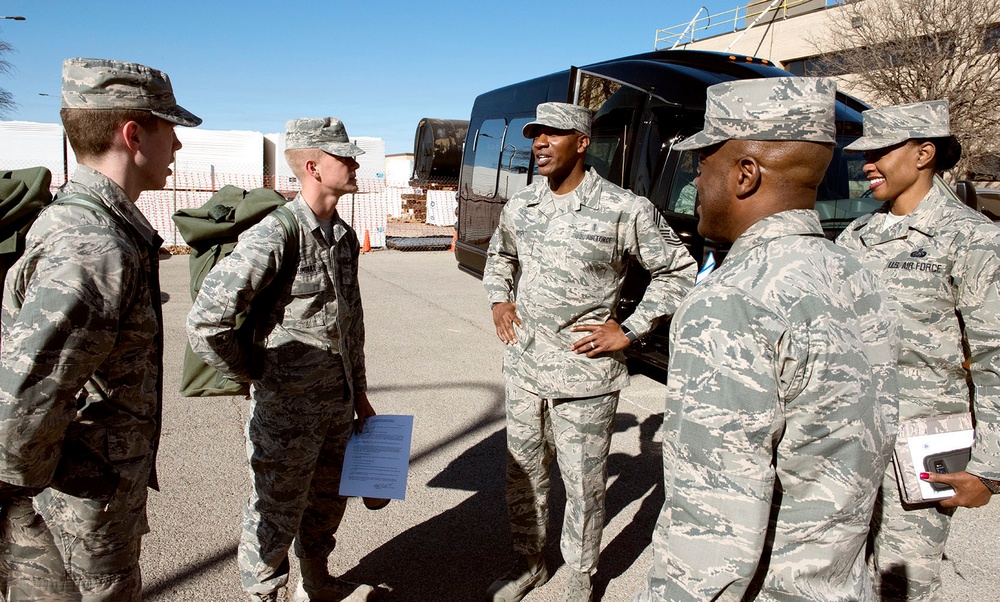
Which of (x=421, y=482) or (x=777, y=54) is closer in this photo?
(x=421, y=482)

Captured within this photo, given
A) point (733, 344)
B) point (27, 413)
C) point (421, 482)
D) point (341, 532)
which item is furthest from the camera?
point (421, 482)

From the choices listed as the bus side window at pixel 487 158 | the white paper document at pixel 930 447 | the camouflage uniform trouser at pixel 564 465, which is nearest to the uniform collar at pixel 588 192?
the camouflage uniform trouser at pixel 564 465

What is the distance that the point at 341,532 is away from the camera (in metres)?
3.67

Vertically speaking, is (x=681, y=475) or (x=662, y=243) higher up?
(x=662, y=243)

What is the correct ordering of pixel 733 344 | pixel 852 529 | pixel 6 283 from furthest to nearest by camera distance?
1. pixel 6 283
2. pixel 852 529
3. pixel 733 344

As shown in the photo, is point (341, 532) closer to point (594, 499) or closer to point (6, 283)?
point (594, 499)

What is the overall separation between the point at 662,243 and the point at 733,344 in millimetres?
1868

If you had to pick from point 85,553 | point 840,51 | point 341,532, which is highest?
point 840,51

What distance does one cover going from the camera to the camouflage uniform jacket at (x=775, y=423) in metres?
1.23

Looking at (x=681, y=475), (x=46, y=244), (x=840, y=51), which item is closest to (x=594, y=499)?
(x=681, y=475)

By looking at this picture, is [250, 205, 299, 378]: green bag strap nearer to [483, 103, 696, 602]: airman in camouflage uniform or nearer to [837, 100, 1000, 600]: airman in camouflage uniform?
[483, 103, 696, 602]: airman in camouflage uniform

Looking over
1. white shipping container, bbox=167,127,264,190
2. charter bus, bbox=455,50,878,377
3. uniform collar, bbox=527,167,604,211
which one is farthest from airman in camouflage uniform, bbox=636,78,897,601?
white shipping container, bbox=167,127,264,190

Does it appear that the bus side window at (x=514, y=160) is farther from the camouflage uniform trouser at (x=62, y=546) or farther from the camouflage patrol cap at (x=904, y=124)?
the camouflage uniform trouser at (x=62, y=546)

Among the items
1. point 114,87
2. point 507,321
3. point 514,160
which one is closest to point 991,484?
point 507,321
